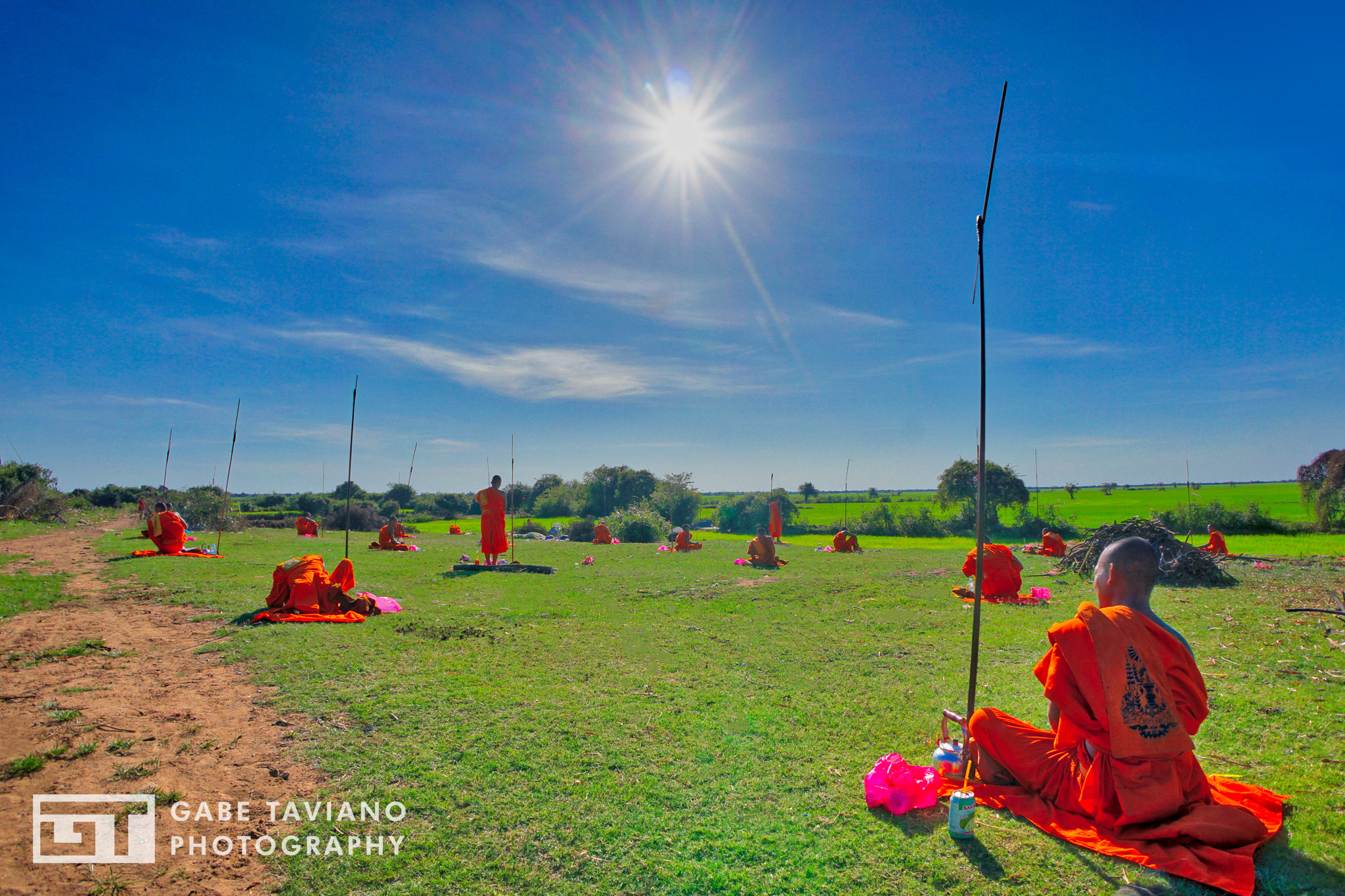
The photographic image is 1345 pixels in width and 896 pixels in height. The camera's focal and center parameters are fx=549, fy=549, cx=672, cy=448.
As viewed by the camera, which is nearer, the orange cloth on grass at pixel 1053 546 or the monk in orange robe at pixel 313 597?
the monk in orange robe at pixel 313 597

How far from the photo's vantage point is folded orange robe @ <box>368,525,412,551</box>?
2323cm

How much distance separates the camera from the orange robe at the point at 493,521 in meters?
16.8

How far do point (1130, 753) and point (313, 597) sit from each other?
1085 cm

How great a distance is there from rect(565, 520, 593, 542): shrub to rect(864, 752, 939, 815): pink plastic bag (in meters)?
30.7

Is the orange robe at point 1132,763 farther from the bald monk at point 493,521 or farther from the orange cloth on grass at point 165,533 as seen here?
the orange cloth on grass at point 165,533

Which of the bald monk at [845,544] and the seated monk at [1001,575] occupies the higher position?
the seated monk at [1001,575]

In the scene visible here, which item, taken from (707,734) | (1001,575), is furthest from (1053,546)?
(707,734)

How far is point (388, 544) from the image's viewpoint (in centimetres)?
2338

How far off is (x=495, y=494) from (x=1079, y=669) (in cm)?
1553

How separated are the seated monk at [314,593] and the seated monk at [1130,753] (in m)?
9.70

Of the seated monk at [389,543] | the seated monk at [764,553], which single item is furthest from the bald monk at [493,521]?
the seated monk at [764,553]

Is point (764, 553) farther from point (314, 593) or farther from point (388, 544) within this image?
point (388, 544)

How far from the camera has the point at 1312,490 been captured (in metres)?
28.7

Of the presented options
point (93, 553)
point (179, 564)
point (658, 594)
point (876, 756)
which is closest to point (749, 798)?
point (876, 756)
